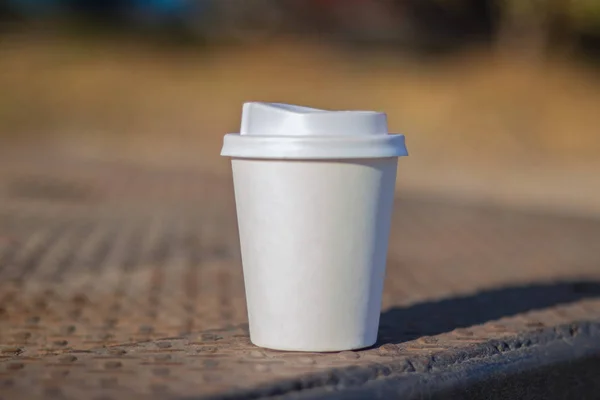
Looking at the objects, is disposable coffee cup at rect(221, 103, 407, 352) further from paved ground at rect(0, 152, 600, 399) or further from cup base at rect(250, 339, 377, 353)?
paved ground at rect(0, 152, 600, 399)

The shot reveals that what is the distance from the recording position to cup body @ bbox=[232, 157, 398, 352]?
3471 millimetres

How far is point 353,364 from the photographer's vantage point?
11.0 feet

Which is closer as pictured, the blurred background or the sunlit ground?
the sunlit ground

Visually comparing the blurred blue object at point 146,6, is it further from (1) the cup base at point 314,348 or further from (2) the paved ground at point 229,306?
(1) the cup base at point 314,348

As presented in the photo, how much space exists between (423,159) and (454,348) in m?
13.3

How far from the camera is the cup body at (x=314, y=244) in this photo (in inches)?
137

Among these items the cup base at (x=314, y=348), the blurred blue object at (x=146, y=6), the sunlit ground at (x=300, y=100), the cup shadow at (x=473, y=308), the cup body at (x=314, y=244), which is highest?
the cup body at (x=314, y=244)

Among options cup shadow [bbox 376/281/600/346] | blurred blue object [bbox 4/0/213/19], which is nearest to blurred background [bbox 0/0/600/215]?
blurred blue object [bbox 4/0/213/19]

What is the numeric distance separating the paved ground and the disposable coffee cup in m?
0.14

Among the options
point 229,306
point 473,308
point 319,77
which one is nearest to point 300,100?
point 319,77

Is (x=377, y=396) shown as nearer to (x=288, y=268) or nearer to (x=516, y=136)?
(x=288, y=268)

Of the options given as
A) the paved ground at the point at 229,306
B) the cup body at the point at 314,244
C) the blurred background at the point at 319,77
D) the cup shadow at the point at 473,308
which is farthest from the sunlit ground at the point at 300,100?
the cup body at the point at 314,244

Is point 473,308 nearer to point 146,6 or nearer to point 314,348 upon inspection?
point 314,348

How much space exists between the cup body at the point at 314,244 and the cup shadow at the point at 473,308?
373 millimetres
